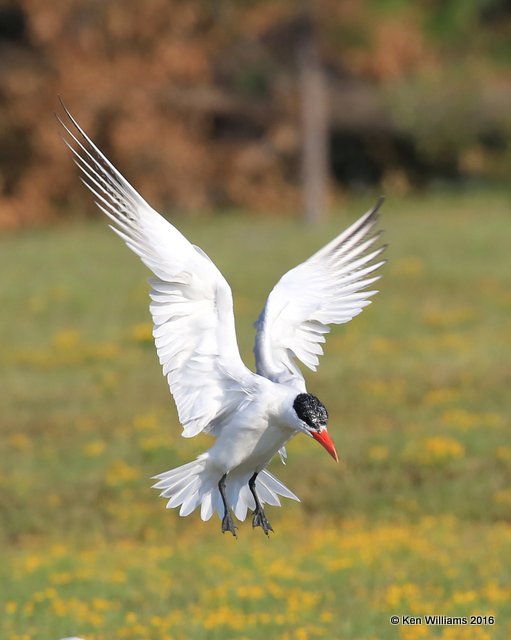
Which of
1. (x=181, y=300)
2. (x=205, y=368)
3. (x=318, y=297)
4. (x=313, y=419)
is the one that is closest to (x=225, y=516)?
(x=205, y=368)

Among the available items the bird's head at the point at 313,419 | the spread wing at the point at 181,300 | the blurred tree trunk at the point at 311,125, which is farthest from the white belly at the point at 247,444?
the blurred tree trunk at the point at 311,125

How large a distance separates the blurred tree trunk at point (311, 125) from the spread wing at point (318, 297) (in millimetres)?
26440

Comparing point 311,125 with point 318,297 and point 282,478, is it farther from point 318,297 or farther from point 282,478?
point 318,297

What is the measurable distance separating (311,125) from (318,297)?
27.8 metres

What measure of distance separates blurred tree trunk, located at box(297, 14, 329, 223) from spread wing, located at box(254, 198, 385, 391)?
26.4m

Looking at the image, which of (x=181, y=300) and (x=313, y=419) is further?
(x=181, y=300)

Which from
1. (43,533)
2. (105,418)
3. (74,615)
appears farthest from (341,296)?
(105,418)

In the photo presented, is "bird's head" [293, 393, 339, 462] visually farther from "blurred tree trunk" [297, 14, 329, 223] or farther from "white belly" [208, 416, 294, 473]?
"blurred tree trunk" [297, 14, 329, 223]

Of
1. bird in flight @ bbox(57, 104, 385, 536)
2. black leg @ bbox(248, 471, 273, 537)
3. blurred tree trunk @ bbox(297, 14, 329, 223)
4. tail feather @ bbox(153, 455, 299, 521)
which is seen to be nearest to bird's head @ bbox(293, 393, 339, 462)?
bird in flight @ bbox(57, 104, 385, 536)

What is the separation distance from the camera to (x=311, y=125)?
34.3m

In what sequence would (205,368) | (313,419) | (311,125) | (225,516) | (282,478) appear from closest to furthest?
(313,419)
(225,516)
(205,368)
(282,478)
(311,125)

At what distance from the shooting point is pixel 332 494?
12.5 metres

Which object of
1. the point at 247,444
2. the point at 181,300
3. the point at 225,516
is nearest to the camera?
the point at 247,444

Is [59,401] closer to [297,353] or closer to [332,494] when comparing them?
[332,494]
